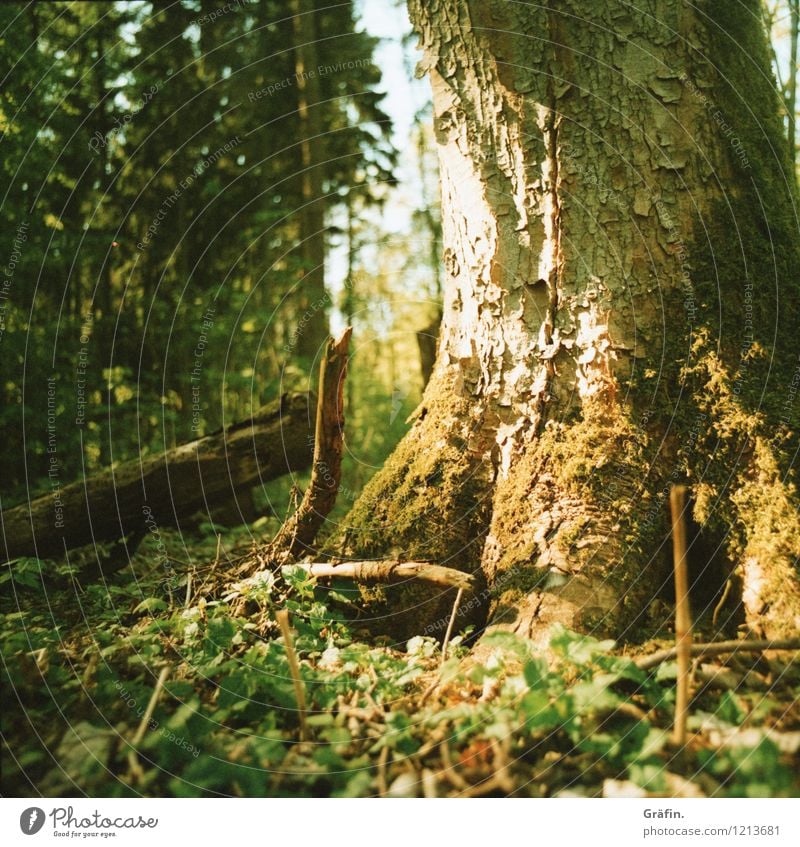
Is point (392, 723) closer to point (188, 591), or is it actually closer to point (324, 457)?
point (324, 457)

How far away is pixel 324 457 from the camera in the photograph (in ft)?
10.5

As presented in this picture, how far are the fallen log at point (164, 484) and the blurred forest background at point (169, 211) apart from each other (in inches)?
46.8

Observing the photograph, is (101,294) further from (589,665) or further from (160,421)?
(589,665)

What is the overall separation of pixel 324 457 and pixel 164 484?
166cm

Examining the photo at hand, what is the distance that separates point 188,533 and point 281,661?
3362 mm

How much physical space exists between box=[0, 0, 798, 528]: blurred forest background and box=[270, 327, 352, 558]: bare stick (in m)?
2.00

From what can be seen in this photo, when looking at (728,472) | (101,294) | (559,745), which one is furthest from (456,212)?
(101,294)

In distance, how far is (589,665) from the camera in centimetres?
211

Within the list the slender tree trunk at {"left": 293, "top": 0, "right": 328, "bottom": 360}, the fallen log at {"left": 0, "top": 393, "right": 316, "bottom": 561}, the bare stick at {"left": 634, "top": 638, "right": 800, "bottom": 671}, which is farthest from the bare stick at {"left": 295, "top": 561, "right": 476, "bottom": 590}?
the slender tree trunk at {"left": 293, "top": 0, "right": 328, "bottom": 360}

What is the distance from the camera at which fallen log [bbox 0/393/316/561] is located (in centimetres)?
414

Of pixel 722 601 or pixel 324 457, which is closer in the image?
pixel 722 601

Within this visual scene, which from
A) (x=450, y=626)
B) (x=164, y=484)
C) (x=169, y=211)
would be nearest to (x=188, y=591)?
(x=164, y=484)

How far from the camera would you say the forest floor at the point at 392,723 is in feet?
6.01

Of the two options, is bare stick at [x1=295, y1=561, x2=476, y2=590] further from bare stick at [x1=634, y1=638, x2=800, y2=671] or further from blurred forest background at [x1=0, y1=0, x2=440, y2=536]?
blurred forest background at [x1=0, y1=0, x2=440, y2=536]
